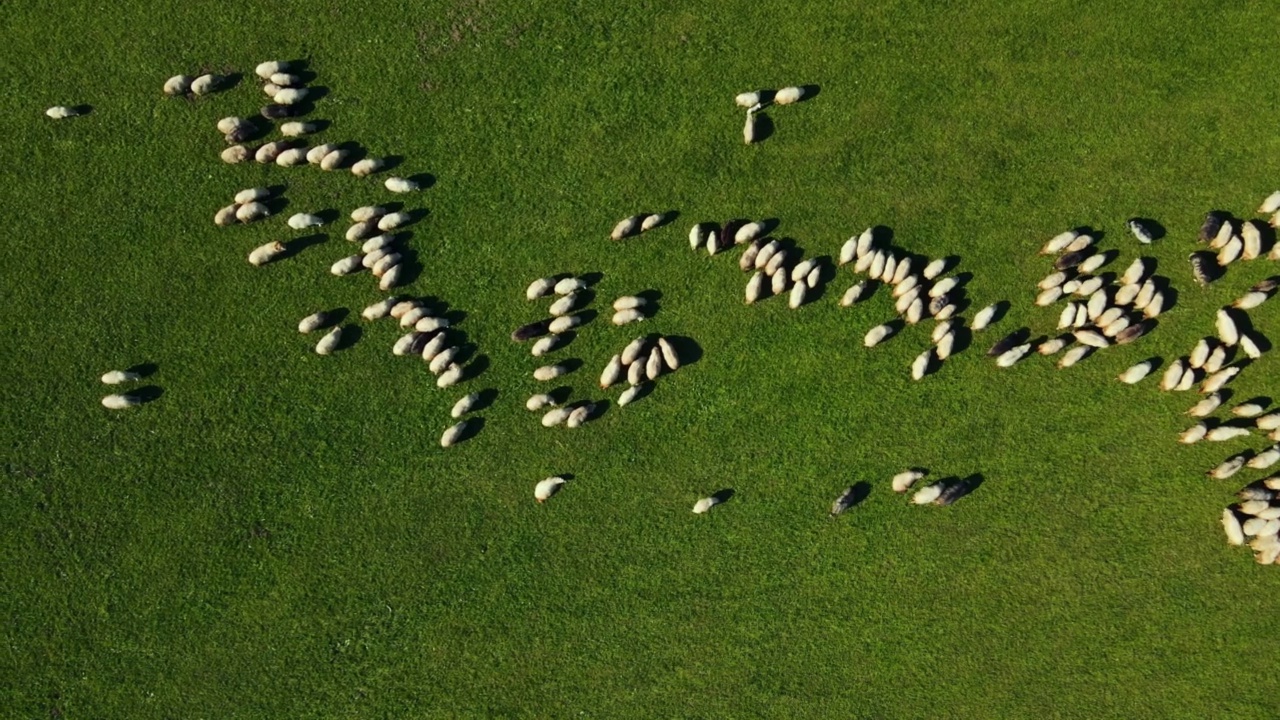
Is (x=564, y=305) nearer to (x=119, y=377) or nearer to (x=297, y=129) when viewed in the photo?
(x=297, y=129)

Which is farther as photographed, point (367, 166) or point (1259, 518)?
point (367, 166)

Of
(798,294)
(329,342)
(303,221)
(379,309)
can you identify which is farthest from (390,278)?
(798,294)

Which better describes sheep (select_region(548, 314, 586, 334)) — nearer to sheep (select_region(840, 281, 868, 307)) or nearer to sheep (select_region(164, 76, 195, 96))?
sheep (select_region(840, 281, 868, 307))

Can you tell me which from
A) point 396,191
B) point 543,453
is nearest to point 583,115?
point 396,191

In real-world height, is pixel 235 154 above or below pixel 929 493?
above

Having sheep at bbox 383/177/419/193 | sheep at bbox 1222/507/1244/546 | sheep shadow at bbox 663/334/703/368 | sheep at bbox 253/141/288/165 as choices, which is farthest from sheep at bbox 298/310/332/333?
sheep at bbox 1222/507/1244/546

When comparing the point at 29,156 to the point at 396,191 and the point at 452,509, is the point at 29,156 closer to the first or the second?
the point at 396,191
